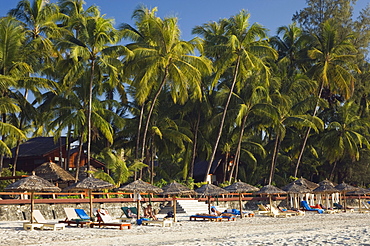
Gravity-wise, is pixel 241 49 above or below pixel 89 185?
above

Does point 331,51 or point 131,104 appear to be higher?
point 331,51

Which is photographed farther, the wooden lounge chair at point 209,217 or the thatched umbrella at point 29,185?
the wooden lounge chair at point 209,217

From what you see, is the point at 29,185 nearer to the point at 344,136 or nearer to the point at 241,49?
the point at 241,49

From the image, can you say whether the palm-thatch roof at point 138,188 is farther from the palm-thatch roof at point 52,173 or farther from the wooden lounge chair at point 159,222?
the palm-thatch roof at point 52,173

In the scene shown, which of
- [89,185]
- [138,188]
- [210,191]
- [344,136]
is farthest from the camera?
[344,136]

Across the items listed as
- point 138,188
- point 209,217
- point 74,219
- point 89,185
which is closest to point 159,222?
point 138,188

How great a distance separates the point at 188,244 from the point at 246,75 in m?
23.8

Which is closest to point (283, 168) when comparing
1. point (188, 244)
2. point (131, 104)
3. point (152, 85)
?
point (131, 104)

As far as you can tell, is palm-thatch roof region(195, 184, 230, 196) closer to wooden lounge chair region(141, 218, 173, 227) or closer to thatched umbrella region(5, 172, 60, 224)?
wooden lounge chair region(141, 218, 173, 227)

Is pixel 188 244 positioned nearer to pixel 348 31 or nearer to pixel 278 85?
pixel 278 85

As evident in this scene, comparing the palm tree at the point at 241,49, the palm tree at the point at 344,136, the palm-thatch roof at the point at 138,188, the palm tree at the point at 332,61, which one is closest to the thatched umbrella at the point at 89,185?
the palm-thatch roof at the point at 138,188

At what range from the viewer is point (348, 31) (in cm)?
4228

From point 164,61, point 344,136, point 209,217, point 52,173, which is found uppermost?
point 164,61

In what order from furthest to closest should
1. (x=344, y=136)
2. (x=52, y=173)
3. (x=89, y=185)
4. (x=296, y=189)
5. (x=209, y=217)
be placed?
(x=344, y=136)
(x=296, y=189)
(x=52, y=173)
(x=209, y=217)
(x=89, y=185)
